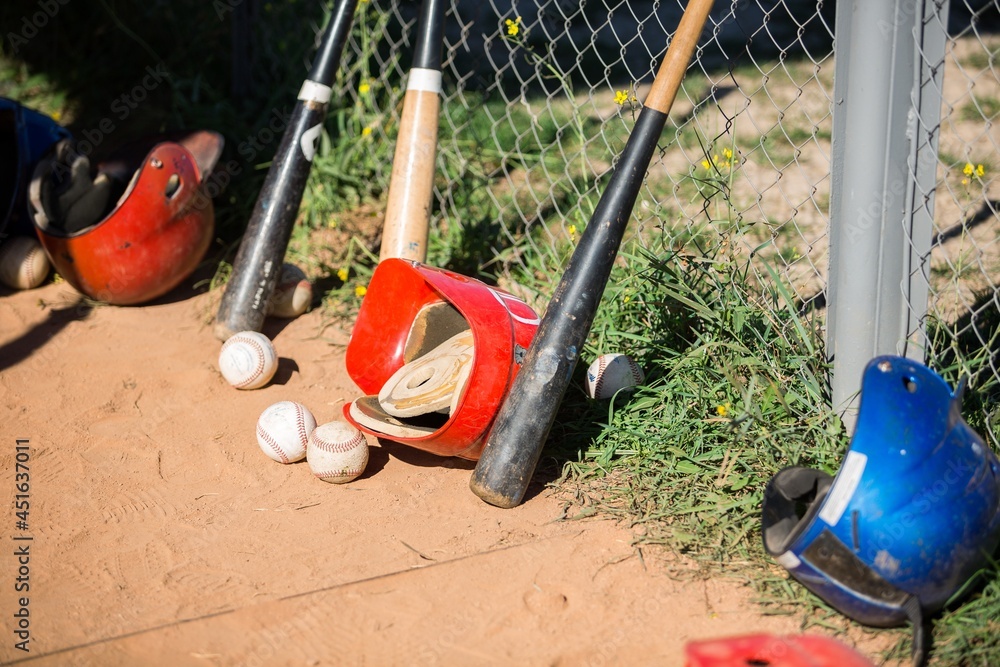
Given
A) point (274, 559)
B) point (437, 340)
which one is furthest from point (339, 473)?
point (437, 340)

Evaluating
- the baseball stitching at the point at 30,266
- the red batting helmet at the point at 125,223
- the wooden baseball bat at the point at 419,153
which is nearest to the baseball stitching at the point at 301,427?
the wooden baseball bat at the point at 419,153

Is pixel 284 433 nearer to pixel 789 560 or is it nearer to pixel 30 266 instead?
pixel 789 560

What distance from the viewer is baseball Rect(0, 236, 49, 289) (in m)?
3.43

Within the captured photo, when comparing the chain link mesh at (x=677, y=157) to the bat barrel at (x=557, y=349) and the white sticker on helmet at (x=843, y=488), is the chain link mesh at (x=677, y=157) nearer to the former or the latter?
the bat barrel at (x=557, y=349)

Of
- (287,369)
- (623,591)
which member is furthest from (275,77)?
(623,591)

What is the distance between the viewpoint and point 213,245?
3.83 m

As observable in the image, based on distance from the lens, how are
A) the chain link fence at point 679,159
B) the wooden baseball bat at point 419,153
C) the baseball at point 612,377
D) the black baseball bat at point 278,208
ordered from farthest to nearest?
the black baseball bat at point 278,208 < the wooden baseball bat at point 419,153 < the chain link fence at point 679,159 < the baseball at point 612,377

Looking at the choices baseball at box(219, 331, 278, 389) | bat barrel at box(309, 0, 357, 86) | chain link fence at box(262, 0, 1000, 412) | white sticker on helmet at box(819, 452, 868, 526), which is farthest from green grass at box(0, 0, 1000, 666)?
bat barrel at box(309, 0, 357, 86)

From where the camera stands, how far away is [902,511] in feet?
5.70

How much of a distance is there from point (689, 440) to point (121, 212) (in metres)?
2.23

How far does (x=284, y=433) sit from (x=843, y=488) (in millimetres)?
1554

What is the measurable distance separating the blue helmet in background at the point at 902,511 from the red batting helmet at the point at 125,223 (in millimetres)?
2536

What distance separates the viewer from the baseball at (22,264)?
343 cm

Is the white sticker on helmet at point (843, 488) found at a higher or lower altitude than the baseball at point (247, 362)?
higher
